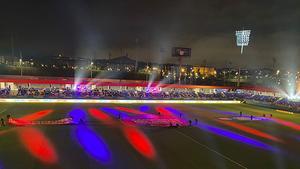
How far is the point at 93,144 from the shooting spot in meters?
24.1

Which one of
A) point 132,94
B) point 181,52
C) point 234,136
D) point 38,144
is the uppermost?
point 181,52

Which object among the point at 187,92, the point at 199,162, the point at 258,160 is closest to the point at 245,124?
the point at 258,160

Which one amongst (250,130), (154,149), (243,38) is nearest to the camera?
(154,149)

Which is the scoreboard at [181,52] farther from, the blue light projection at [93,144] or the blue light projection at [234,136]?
the blue light projection at [93,144]

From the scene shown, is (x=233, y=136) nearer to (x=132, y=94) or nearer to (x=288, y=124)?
(x=288, y=124)

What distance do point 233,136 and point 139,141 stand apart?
1103 cm

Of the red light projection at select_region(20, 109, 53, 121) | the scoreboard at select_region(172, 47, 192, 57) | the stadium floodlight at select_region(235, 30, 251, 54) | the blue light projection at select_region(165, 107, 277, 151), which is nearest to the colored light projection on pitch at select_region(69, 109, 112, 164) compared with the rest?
the red light projection at select_region(20, 109, 53, 121)

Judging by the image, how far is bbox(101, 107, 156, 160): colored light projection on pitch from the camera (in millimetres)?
22047

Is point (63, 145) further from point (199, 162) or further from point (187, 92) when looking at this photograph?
point (187, 92)

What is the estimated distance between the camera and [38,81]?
6291 cm

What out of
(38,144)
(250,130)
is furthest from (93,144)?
(250,130)

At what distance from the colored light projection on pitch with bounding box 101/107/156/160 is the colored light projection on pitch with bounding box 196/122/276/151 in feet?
28.4

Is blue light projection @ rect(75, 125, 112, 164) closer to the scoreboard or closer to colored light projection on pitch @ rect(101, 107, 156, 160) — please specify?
colored light projection on pitch @ rect(101, 107, 156, 160)

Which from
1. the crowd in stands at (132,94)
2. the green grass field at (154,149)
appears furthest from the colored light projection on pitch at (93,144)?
the crowd in stands at (132,94)
